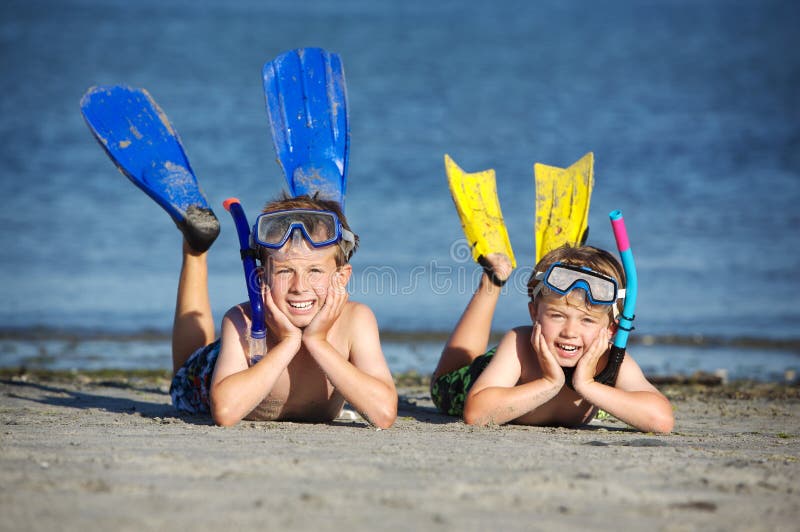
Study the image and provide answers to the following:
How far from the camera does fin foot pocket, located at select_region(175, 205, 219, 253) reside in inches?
212

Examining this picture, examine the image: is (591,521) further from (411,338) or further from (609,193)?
(609,193)

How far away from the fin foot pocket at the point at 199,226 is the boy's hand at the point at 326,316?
1312 mm

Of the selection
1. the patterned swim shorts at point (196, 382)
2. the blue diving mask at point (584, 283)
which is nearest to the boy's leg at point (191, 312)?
the patterned swim shorts at point (196, 382)

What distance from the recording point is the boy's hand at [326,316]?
427 cm

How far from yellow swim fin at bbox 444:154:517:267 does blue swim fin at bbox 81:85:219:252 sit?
1508mm

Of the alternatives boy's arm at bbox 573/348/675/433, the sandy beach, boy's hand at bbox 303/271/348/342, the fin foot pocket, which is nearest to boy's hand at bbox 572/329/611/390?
boy's arm at bbox 573/348/675/433

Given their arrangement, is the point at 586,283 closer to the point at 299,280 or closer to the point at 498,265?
the point at 498,265

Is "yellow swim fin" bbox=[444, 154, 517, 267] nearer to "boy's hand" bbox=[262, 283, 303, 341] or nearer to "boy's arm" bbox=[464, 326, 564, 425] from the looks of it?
"boy's arm" bbox=[464, 326, 564, 425]

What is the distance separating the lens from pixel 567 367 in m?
4.58

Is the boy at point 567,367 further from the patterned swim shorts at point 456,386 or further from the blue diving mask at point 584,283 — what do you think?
the patterned swim shorts at point 456,386

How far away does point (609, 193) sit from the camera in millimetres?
16688

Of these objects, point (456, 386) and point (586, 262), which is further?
point (456, 386)

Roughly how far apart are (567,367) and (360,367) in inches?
39.3

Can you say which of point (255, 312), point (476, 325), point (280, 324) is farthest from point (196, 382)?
point (476, 325)
